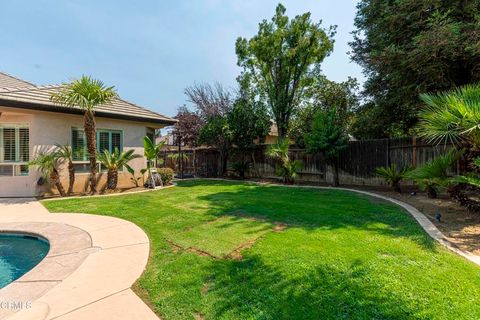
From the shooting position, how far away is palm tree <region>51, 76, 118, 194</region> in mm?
10516

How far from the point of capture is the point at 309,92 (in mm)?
19906

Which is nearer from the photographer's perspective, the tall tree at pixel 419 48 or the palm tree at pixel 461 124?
the palm tree at pixel 461 124

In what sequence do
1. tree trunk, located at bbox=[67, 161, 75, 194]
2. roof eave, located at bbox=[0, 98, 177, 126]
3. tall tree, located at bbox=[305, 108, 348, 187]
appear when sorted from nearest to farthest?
roof eave, located at bbox=[0, 98, 177, 126]
tree trunk, located at bbox=[67, 161, 75, 194]
tall tree, located at bbox=[305, 108, 348, 187]

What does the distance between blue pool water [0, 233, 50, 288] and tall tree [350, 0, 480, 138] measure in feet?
39.4

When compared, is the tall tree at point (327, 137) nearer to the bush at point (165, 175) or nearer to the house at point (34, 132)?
the bush at point (165, 175)

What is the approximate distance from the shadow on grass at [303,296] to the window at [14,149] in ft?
36.3

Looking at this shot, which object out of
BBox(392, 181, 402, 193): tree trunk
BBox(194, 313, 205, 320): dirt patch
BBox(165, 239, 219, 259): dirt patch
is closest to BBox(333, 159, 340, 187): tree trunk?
BBox(392, 181, 402, 193): tree trunk

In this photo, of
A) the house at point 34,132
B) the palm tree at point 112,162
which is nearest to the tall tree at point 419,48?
the palm tree at point 112,162

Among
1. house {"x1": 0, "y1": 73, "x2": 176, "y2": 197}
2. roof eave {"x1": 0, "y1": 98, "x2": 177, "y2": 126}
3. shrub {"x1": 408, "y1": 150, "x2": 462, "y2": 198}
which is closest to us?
shrub {"x1": 408, "y1": 150, "x2": 462, "y2": 198}

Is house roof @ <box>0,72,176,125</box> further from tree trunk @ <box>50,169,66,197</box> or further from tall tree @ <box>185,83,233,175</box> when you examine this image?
tall tree @ <box>185,83,233,175</box>

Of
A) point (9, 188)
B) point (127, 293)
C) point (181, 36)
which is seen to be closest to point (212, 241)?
point (127, 293)

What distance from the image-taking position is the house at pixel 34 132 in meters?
10.3

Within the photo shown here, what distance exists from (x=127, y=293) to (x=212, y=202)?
5.52m

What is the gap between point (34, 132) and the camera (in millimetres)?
10648
